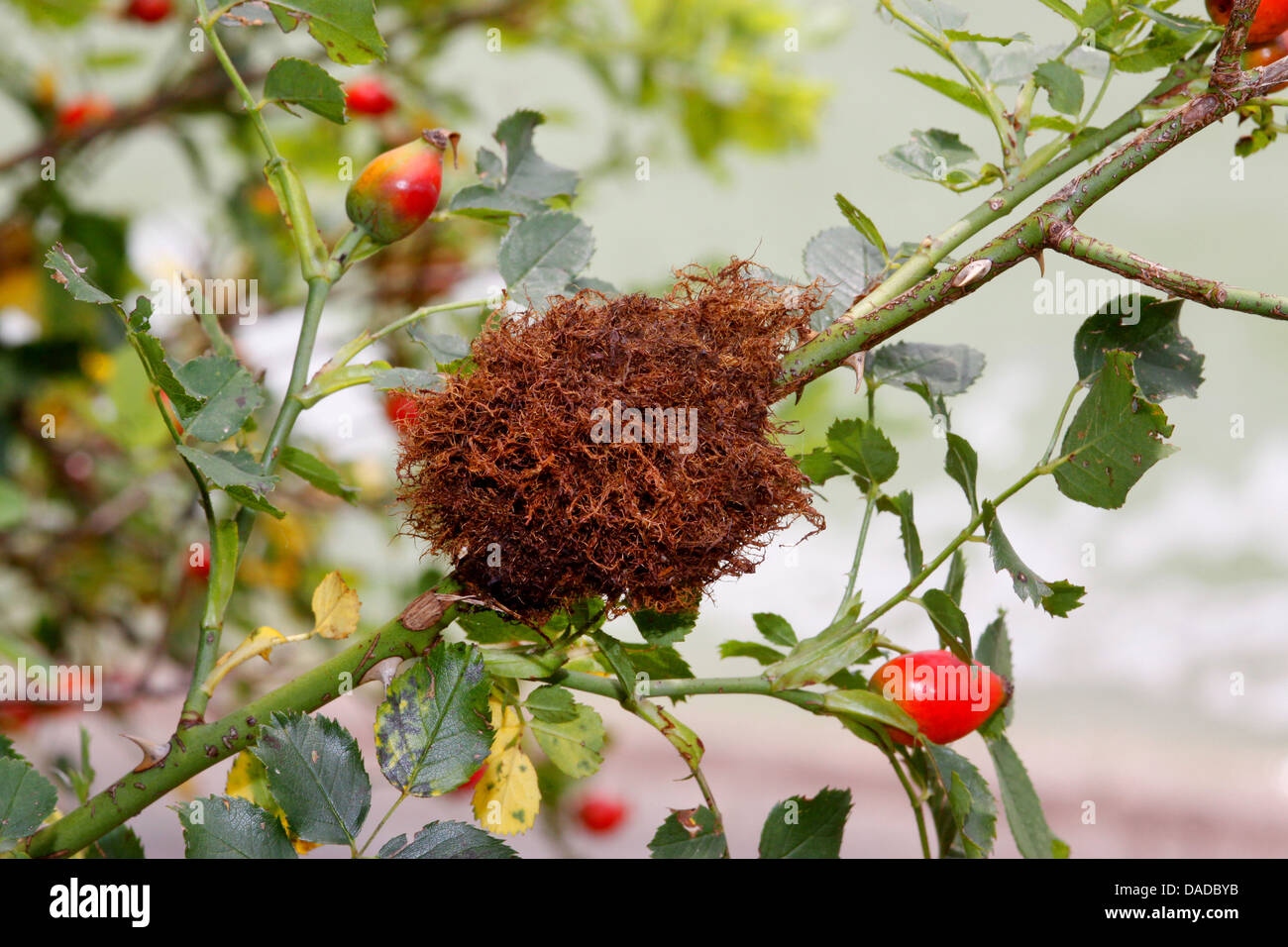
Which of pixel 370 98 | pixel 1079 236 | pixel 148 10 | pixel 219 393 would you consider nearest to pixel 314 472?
pixel 219 393

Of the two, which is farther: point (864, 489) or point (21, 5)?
point (21, 5)

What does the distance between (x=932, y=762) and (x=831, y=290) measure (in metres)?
0.23

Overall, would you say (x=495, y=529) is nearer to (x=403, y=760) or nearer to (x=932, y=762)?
(x=403, y=760)

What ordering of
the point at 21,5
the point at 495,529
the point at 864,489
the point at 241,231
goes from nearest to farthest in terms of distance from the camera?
1. the point at 495,529
2. the point at 864,489
3. the point at 241,231
4. the point at 21,5

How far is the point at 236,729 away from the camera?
47cm

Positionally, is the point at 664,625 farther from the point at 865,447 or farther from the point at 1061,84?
the point at 1061,84

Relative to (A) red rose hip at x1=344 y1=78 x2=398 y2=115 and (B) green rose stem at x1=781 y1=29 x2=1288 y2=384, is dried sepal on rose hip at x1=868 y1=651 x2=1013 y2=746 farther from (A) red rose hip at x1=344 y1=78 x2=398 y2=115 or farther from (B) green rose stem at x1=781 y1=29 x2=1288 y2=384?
(A) red rose hip at x1=344 y1=78 x2=398 y2=115

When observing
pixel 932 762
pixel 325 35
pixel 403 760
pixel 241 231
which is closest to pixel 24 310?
pixel 241 231

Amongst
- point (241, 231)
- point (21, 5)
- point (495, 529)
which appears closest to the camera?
point (495, 529)

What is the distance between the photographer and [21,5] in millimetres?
1428

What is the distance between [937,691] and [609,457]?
19 centimetres

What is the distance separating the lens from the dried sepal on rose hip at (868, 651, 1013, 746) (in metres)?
0.49
